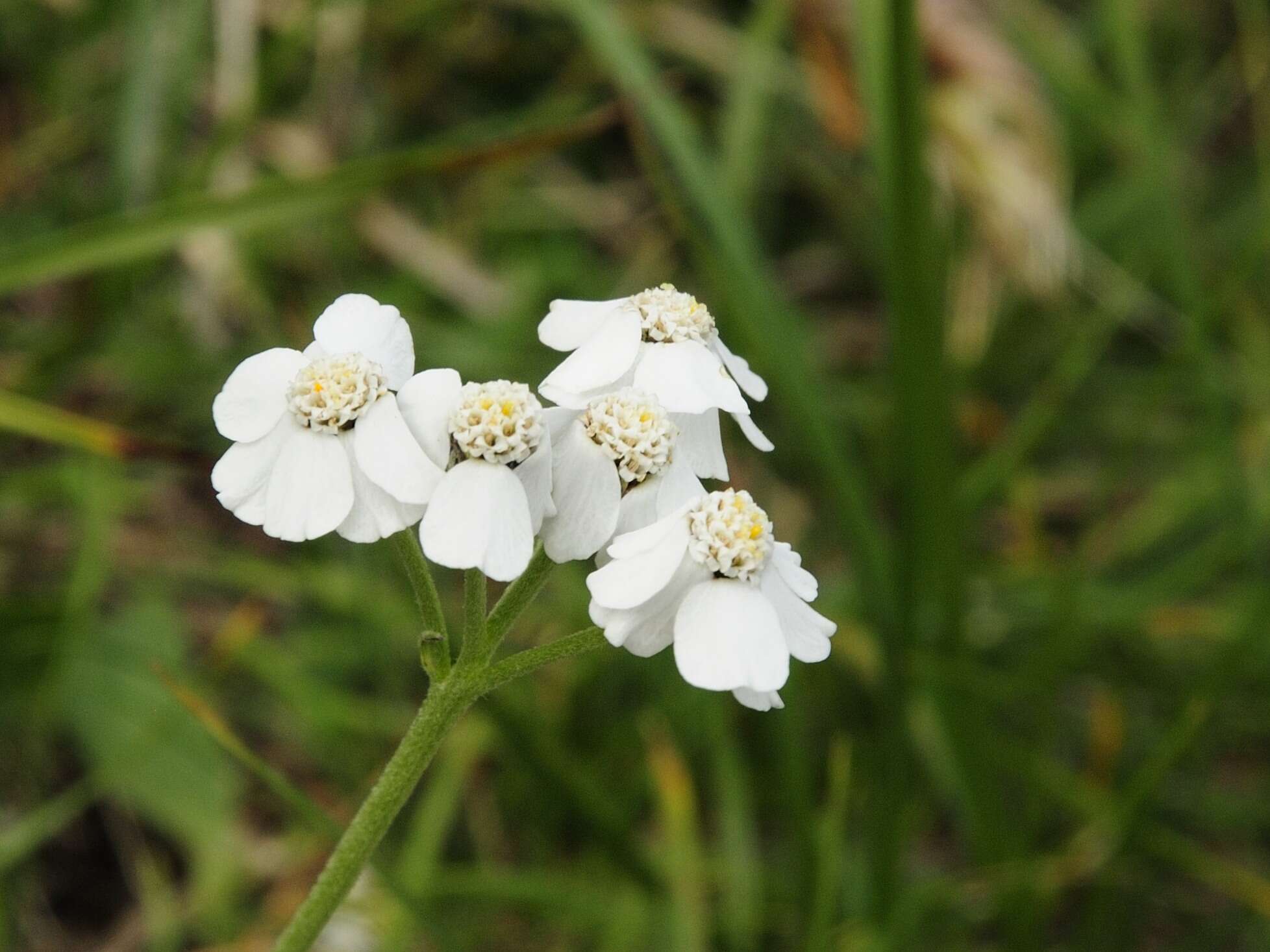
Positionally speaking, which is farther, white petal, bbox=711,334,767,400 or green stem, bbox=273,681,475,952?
white petal, bbox=711,334,767,400

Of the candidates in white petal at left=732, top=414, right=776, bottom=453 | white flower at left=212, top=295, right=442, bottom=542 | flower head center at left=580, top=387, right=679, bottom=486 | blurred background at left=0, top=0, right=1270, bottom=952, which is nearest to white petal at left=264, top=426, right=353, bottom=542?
white flower at left=212, top=295, right=442, bottom=542

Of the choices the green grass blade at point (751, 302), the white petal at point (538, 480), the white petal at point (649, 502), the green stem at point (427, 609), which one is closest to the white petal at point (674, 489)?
the white petal at point (649, 502)

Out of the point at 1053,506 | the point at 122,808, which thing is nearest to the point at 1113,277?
the point at 1053,506

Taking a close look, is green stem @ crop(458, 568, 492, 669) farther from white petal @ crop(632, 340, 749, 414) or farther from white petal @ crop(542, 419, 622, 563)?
white petal @ crop(632, 340, 749, 414)

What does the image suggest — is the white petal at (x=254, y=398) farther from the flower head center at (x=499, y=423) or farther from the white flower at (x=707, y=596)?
the white flower at (x=707, y=596)

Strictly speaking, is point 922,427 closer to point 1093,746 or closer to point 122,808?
point 1093,746

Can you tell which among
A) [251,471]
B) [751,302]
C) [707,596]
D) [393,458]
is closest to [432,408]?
[393,458]
